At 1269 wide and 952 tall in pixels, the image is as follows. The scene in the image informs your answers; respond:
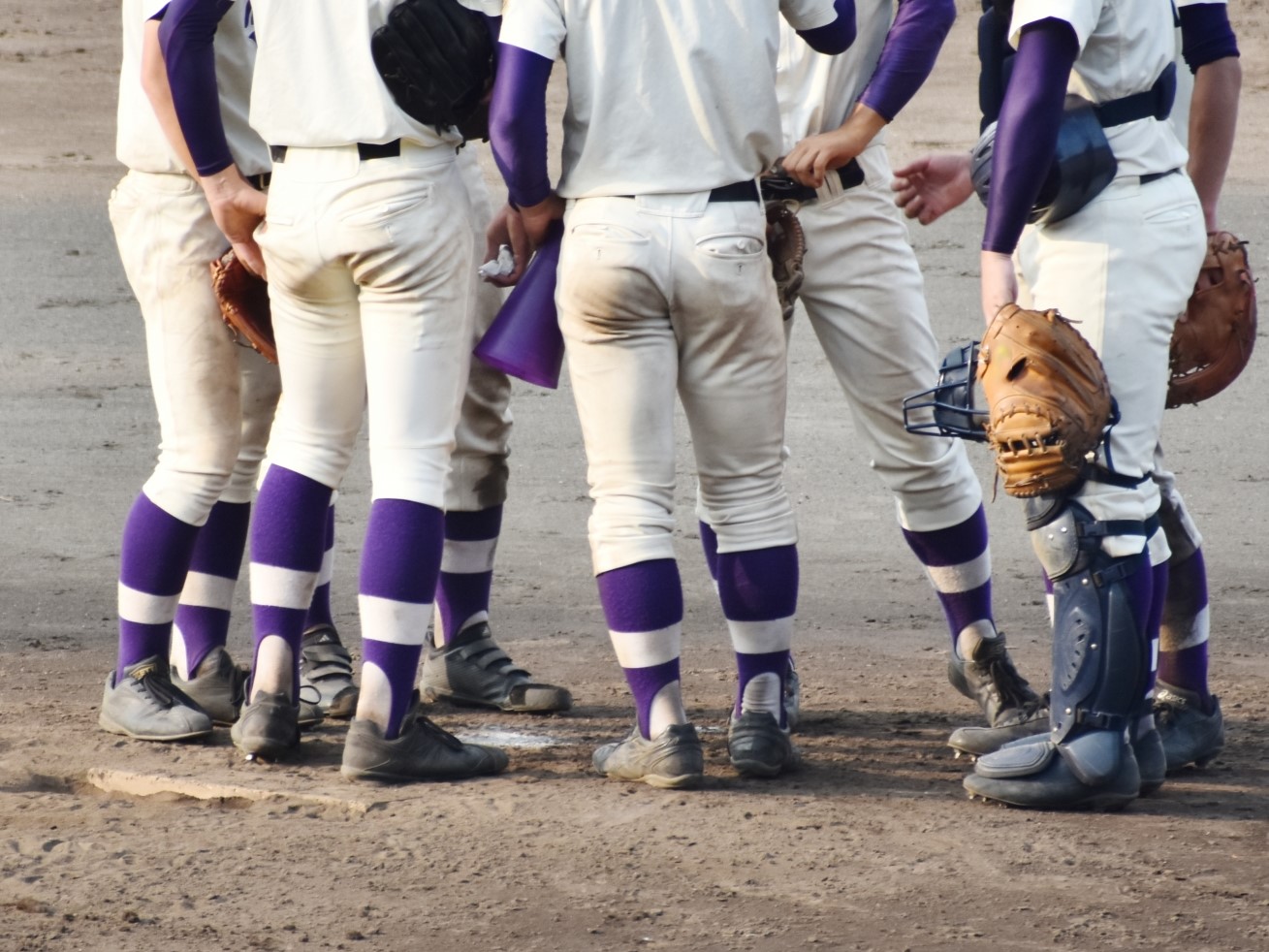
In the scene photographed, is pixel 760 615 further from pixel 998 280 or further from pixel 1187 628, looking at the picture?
pixel 1187 628

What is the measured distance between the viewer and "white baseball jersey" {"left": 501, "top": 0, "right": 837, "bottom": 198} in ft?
10.8

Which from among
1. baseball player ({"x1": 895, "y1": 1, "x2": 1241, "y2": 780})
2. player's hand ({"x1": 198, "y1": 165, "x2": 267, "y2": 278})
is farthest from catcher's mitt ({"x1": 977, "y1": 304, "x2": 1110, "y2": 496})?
player's hand ({"x1": 198, "y1": 165, "x2": 267, "y2": 278})

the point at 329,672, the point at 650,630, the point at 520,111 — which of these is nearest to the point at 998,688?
the point at 650,630

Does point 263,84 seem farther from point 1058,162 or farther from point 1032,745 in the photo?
point 1032,745

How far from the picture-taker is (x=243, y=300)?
12.4 ft

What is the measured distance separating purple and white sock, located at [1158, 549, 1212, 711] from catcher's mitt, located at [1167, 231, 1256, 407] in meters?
0.42

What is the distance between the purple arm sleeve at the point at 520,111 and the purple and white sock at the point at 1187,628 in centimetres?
162

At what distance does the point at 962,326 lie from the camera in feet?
31.0

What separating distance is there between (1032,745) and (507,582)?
8.29 ft

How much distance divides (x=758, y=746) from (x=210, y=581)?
54.3 inches

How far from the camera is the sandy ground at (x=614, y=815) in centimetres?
284

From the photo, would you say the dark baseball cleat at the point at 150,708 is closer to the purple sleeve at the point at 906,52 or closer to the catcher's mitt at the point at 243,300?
the catcher's mitt at the point at 243,300

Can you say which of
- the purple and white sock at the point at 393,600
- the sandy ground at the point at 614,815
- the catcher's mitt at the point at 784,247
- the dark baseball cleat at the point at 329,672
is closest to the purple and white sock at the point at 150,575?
the sandy ground at the point at 614,815

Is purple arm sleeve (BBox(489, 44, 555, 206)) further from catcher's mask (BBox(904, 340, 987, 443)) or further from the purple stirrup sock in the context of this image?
the purple stirrup sock
